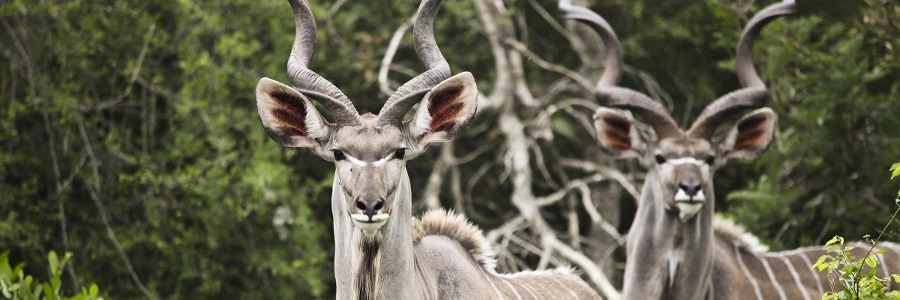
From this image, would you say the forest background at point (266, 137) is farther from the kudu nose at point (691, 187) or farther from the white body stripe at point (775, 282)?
the kudu nose at point (691, 187)

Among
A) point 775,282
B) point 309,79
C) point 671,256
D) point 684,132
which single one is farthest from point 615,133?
point 309,79

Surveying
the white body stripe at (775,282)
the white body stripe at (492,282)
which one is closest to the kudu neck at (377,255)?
the white body stripe at (492,282)

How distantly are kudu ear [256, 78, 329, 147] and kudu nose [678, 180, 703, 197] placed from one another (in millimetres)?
1837

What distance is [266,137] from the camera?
793 centimetres

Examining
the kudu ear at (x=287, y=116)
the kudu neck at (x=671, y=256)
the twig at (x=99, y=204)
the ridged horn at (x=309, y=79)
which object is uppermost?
the ridged horn at (x=309, y=79)

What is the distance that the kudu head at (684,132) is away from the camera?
17.3 ft

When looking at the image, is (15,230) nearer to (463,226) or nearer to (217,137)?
(217,137)

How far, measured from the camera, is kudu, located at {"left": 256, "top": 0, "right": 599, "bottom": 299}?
3.70 meters

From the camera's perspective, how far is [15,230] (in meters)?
6.89

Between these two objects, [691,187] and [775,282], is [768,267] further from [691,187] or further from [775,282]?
[691,187]

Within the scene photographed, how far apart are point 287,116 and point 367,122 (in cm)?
30

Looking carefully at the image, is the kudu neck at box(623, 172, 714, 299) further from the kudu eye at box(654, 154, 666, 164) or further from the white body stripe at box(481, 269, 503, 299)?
the white body stripe at box(481, 269, 503, 299)

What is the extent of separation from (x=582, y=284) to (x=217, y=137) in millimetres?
3311

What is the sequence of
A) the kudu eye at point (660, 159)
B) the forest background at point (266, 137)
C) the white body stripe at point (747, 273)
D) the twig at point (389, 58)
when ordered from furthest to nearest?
the twig at point (389, 58) → the forest background at point (266, 137) → the white body stripe at point (747, 273) → the kudu eye at point (660, 159)
